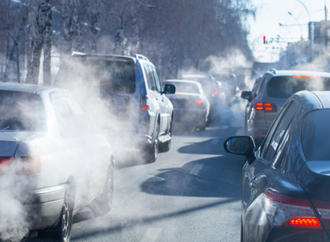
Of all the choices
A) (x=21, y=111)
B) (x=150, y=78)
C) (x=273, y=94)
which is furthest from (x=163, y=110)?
(x=21, y=111)

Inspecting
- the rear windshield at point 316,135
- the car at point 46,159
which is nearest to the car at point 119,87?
the car at point 46,159

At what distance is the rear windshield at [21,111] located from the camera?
4.43 metres

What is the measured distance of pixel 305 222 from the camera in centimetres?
213

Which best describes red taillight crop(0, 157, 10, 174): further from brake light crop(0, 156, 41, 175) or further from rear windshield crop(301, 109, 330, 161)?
rear windshield crop(301, 109, 330, 161)

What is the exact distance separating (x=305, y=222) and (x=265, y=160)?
123 cm

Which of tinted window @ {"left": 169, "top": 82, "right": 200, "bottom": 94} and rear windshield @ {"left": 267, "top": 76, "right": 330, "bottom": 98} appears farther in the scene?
tinted window @ {"left": 169, "top": 82, "right": 200, "bottom": 94}

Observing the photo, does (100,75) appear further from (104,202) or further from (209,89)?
(209,89)

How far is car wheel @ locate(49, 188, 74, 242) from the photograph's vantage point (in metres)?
4.23

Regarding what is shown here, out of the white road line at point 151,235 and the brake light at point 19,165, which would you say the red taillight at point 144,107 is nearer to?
the white road line at point 151,235

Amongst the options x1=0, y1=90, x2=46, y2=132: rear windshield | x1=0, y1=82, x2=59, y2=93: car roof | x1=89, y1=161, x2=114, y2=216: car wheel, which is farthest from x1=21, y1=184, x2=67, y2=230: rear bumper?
x1=89, y1=161, x2=114, y2=216: car wheel

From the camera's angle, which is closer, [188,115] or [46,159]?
[46,159]

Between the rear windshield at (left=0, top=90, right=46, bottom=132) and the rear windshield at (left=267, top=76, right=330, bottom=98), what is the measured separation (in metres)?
5.95

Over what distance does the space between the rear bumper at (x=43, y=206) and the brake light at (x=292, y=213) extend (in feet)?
7.00

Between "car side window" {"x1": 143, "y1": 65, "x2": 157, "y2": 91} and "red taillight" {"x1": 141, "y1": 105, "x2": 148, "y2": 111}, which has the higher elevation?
"car side window" {"x1": 143, "y1": 65, "x2": 157, "y2": 91}
